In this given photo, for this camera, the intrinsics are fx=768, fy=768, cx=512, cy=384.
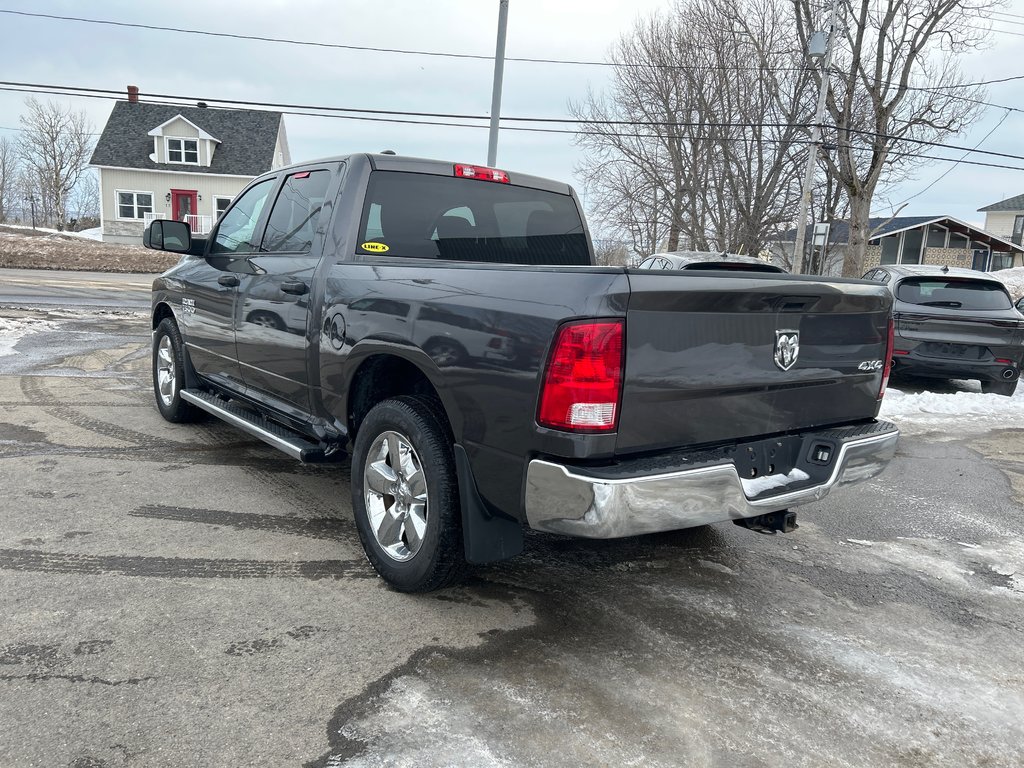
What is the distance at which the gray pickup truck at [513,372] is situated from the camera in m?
2.60

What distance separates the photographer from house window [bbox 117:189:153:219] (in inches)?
1489

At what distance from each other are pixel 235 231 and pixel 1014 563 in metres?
5.07

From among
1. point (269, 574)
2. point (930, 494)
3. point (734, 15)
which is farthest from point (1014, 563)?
point (734, 15)

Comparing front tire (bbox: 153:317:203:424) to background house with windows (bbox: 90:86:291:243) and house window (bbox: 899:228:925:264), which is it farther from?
house window (bbox: 899:228:925:264)

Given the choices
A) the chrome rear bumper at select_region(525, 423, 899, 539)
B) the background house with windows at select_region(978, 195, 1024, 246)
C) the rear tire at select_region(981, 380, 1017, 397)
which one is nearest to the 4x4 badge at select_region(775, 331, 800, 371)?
the chrome rear bumper at select_region(525, 423, 899, 539)

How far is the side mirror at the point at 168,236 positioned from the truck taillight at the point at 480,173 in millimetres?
2124

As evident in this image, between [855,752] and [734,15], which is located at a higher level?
[734,15]

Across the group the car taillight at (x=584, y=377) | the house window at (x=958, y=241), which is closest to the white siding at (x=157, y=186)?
the car taillight at (x=584, y=377)

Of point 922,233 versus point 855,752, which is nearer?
point 855,752

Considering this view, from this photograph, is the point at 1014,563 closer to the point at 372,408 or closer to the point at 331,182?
the point at 372,408

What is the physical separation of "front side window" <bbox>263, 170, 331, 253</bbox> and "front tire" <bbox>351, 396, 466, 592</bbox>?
1.27 m

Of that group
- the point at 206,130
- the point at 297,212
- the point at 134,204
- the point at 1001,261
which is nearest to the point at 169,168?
the point at 134,204

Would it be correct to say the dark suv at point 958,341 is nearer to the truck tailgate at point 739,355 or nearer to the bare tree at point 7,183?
the truck tailgate at point 739,355

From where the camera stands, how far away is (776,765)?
92.0 inches
